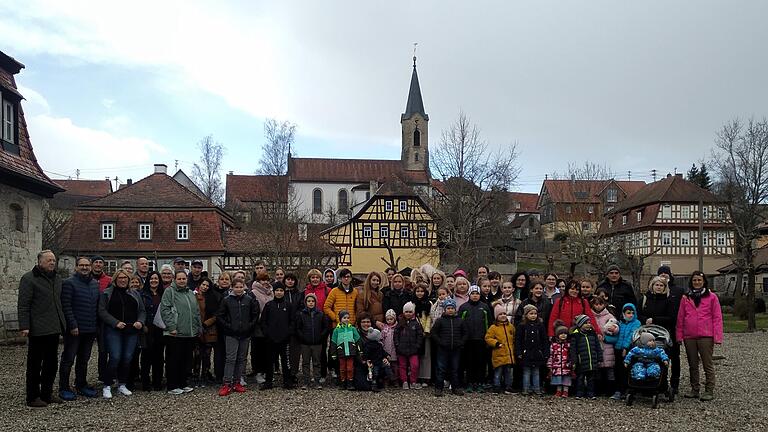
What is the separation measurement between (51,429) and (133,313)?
7.02 feet

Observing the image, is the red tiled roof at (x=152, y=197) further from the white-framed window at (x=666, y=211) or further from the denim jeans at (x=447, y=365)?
the white-framed window at (x=666, y=211)

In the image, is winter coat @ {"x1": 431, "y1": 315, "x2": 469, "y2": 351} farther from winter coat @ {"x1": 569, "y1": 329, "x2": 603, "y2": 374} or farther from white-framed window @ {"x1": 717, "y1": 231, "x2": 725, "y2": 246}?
white-framed window @ {"x1": 717, "y1": 231, "x2": 725, "y2": 246}

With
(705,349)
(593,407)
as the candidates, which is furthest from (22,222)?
(705,349)

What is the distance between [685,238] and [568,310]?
139 ft

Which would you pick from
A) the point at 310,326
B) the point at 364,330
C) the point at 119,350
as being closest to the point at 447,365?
the point at 364,330

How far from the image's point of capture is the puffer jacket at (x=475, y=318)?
343 inches

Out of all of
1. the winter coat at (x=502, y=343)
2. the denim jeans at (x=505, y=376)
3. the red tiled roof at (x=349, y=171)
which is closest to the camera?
the winter coat at (x=502, y=343)

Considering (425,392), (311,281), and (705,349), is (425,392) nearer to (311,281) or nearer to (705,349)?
(311,281)

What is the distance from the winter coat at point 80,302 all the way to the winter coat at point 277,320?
2.22 meters

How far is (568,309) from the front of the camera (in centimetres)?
862

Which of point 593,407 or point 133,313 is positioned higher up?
point 133,313

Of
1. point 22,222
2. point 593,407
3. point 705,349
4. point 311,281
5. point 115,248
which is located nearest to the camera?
point 593,407

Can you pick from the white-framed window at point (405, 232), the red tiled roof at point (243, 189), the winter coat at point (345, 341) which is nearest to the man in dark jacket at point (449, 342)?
the winter coat at point (345, 341)

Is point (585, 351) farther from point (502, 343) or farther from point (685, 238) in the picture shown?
point (685, 238)
